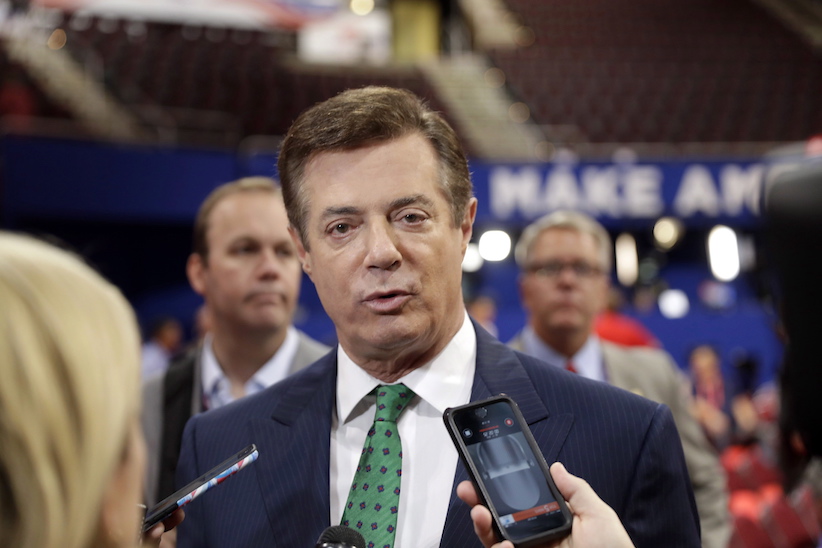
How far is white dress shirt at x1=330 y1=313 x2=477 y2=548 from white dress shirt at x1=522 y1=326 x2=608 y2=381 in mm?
1551

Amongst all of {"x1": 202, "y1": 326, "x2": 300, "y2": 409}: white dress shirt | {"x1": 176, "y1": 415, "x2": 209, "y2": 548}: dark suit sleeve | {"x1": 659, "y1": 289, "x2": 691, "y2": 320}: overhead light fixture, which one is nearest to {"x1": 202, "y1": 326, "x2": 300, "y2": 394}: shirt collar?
{"x1": 202, "y1": 326, "x2": 300, "y2": 409}: white dress shirt

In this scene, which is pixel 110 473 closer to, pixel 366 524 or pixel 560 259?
pixel 366 524

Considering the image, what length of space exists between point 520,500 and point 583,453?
1.17 feet

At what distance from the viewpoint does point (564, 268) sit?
3.39m

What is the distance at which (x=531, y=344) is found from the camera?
3.41 metres

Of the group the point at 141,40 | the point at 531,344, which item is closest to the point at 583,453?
the point at 531,344

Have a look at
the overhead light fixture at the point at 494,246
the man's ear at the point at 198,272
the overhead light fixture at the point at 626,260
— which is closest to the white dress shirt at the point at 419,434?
the man's ear at the point at 198,272

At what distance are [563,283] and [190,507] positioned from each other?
79.9 inches

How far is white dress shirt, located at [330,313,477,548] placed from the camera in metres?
1.49

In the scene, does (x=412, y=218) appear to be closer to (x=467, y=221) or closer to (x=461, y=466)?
(x=467, y=221)

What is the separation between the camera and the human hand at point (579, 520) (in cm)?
111

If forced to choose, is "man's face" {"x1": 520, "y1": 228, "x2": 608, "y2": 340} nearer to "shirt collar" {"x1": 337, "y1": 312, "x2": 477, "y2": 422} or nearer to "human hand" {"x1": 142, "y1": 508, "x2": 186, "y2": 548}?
"shirt collar" {"x1": 337, "y1": 312, "x2": 477, "y2": 422}

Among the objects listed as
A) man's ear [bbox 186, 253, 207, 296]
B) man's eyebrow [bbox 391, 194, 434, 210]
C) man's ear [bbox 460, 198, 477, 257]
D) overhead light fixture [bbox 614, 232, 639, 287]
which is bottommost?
overhead light fixture [bbox 614, 232, 639, 287]

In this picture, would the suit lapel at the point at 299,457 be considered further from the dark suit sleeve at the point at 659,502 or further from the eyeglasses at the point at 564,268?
the eyeglasses at the point at 564,268
